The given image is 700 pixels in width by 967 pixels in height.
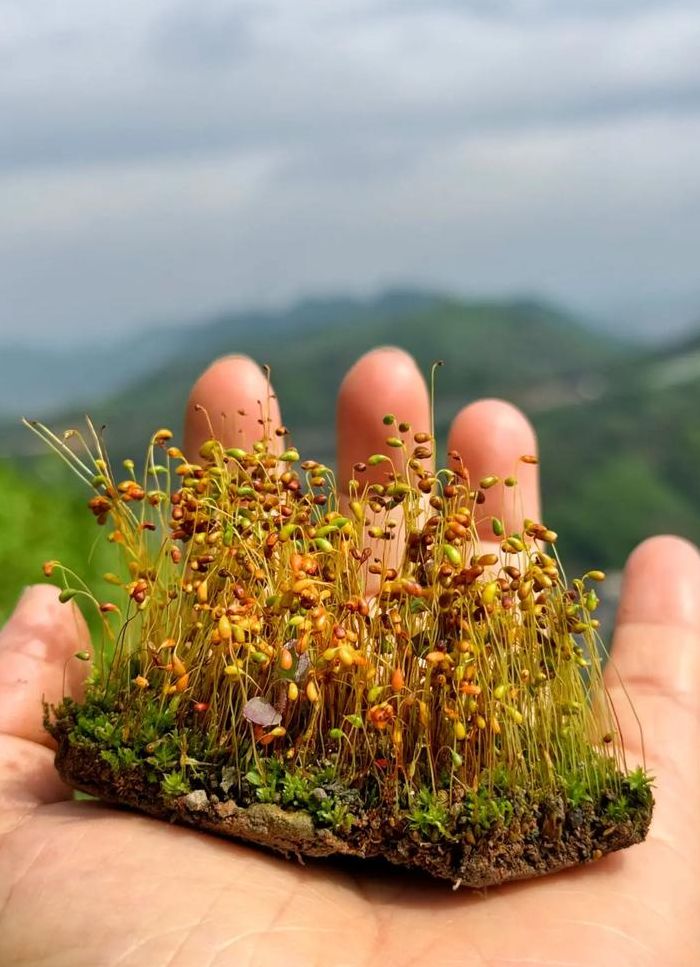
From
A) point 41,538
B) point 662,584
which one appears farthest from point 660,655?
point 41,538

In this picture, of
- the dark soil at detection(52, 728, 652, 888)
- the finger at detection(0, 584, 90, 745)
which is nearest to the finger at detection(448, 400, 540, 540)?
the dark soil at detection(52, 728, 652, 888)

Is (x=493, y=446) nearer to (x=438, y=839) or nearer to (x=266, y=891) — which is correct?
(x=438, y=839)

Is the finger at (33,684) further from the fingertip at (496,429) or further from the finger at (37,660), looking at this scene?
the fingertip at (496,429)

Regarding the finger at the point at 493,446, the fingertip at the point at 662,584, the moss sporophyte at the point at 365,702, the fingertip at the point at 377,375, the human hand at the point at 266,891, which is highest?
the fingertip at the point at 377,375

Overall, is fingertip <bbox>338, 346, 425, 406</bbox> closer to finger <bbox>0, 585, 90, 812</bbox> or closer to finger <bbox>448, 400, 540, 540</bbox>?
finger <bbox>448, 400, 540, 540</bbox>

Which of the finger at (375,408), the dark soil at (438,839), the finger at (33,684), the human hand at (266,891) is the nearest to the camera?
the human hand at (266,891)

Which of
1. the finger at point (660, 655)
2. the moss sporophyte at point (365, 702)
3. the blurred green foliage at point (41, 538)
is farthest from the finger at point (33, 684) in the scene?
the blurred green foliage at point (41, 538)
